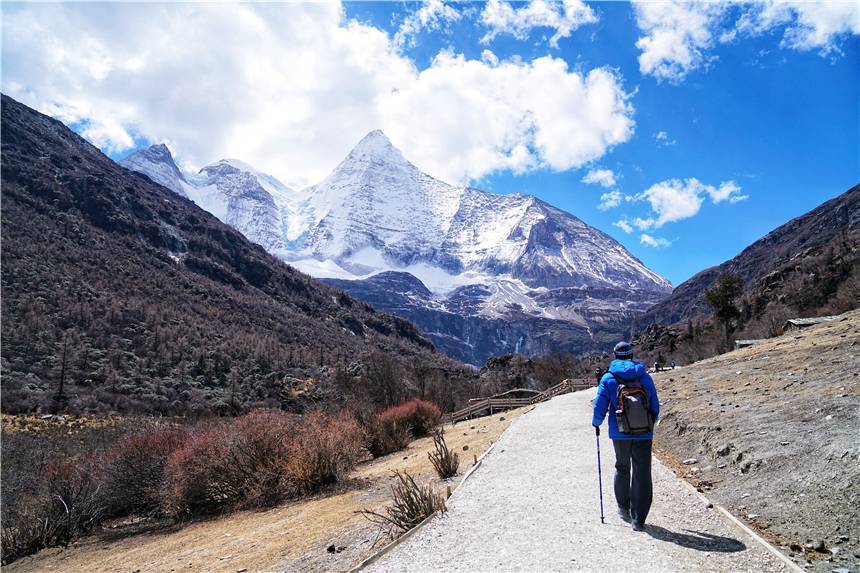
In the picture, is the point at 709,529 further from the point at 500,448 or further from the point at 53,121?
the point at 53,121

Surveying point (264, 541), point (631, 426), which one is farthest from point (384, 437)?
point (631, 426)

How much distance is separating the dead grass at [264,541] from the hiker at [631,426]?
10.3 feet

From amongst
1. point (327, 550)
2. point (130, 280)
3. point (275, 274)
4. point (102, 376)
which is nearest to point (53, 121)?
point (275, 274)

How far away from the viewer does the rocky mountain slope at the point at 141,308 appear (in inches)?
2274

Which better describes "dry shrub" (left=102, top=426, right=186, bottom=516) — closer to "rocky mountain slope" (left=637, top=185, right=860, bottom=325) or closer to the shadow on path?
the shadow on path

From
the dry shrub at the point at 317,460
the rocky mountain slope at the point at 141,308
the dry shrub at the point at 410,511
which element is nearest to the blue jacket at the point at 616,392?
the dry shrub at the point at 410,511

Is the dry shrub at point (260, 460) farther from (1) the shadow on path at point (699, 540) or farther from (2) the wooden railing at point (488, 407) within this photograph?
(2) the wooden railing at point (488, 407)

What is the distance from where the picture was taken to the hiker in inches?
227

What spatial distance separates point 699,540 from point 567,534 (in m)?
1.34

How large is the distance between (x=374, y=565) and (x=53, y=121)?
199 meters

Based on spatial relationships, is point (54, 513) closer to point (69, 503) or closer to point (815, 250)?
point (69, 503)

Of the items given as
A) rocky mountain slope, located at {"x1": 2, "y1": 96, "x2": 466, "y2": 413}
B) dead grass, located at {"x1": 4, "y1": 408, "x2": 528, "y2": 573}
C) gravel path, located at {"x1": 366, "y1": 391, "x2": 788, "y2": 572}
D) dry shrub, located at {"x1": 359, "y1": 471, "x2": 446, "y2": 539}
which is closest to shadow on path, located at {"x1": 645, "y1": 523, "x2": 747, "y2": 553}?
gravel path, located at {"x1": 366, "y1": 391, "x2": 788, "y2": 572}

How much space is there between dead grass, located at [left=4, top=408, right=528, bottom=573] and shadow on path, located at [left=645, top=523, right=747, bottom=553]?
11.0 feet

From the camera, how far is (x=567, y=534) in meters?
5.76
